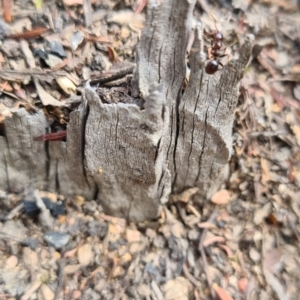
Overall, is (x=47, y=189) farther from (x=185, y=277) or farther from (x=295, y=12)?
(x=295, y=12)

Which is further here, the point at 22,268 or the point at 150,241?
the point at 150,241

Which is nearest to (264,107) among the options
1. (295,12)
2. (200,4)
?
(200,4)

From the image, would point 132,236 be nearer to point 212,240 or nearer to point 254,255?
point 212,240

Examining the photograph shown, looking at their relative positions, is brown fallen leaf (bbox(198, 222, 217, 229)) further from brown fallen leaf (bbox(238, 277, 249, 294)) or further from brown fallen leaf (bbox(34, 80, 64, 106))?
brown fallen leaf (bbox(34, 80, 64, 106))

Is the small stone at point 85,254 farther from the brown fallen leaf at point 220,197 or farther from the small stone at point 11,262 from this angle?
the brown fallen leaf at point 220,197

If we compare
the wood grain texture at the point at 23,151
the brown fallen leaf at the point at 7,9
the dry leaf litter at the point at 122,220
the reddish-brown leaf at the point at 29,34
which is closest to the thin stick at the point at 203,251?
the dry leaf litter at the point at 122,220

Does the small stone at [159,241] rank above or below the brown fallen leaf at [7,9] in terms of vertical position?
below
